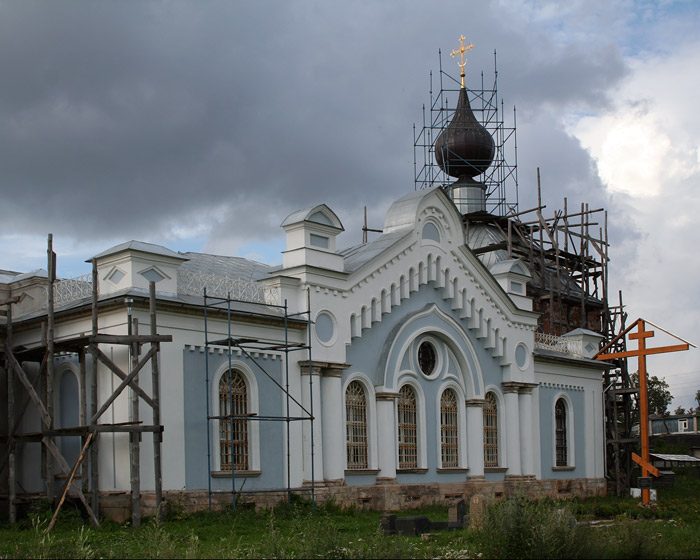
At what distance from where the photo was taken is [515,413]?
29.2m

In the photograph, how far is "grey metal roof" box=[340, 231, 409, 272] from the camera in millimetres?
24766

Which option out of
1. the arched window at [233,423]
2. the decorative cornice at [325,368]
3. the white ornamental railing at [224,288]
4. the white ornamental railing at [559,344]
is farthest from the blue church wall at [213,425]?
the white ornamental railing at [559,344]

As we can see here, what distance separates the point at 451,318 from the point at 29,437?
480 inches

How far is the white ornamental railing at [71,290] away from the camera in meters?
21.2

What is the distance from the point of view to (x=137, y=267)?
794 inches

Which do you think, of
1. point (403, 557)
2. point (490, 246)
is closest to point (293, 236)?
point (403, 557)

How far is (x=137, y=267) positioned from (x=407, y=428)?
30.2 ft

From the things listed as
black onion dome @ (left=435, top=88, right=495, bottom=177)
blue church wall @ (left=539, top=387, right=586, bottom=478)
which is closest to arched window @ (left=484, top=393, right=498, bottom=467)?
blue church wall @ (left=539, top=387, right=586, bottom=478)

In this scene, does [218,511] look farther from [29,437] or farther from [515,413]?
Result: [515,413]

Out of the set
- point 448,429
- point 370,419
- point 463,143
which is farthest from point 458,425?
point 463,143

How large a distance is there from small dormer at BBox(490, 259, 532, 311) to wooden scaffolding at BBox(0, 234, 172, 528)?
13.6m

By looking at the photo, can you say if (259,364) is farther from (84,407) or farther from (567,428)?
(567,428)

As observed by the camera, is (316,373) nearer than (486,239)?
Yes

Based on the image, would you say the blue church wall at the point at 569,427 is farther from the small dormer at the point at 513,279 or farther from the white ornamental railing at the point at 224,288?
the white ornamental railing at the point at 224,288
